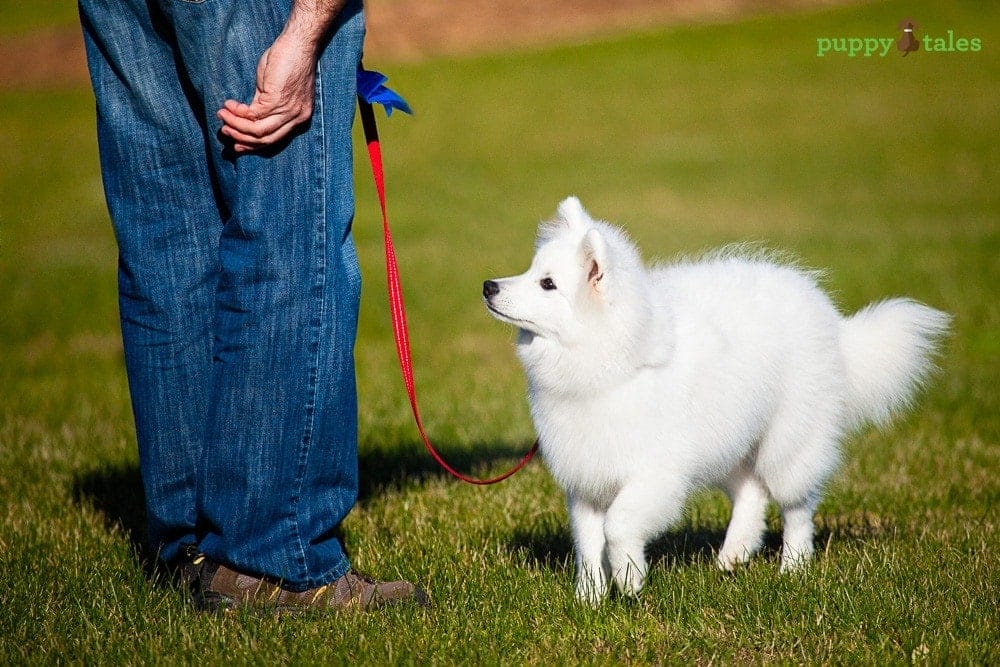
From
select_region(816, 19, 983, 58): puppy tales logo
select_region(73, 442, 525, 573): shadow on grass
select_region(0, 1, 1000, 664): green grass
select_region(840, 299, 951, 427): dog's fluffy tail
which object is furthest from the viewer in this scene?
select_region(816, 19, 983, 58): puppy tales logo

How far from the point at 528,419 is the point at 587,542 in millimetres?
2940

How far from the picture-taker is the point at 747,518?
412 centimetres

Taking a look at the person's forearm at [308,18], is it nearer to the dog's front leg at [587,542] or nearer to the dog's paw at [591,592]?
the dog's front leg at [587,542]

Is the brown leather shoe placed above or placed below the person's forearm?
below

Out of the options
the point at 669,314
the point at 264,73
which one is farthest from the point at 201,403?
the point at 669,314

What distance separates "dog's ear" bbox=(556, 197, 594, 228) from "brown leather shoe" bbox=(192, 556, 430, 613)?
1.28 meters

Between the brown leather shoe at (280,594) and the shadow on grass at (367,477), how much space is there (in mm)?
740

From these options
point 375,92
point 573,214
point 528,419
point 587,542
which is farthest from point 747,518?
point 528,419

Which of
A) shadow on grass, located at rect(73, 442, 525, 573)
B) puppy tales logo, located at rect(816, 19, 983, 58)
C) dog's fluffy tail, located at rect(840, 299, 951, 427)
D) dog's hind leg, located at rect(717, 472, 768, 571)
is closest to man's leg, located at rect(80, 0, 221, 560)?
shadow on grass, located at rect(73, 442, 525, 573)

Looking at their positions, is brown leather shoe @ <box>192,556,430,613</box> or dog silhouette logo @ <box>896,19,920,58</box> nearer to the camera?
brown leather shoe @ <box>192,556,430,613</box>

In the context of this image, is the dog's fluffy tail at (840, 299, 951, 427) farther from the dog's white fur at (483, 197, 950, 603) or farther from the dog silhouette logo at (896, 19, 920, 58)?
the dog silhouette logo at (896, 19, 920, 58)

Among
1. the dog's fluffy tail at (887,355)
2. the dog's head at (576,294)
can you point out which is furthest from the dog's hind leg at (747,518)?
the dog's head at (576,294)

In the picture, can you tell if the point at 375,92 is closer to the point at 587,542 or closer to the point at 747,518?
the point at 587,542

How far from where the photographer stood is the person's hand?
3049mm
